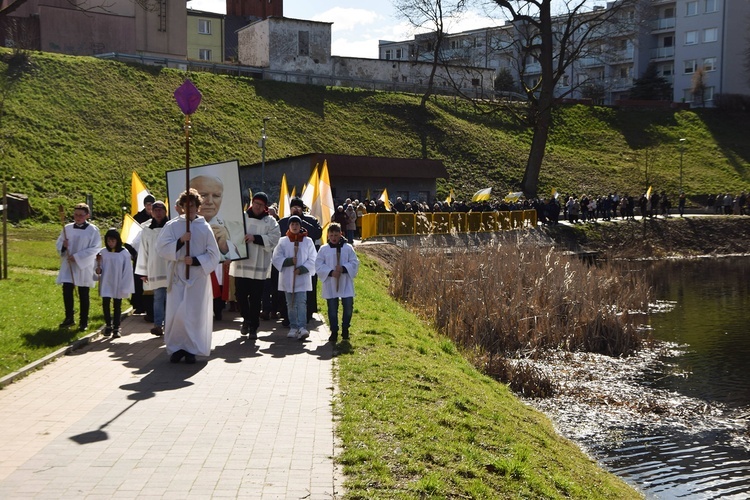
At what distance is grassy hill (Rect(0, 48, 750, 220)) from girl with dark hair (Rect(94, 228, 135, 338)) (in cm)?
2493

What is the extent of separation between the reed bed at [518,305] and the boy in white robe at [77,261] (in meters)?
6.96

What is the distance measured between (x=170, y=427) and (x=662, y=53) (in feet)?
308

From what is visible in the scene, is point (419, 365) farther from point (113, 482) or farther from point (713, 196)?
point (713, 196)

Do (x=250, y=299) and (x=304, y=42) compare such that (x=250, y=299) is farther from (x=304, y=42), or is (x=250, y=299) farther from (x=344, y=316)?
(x=304, y=42)

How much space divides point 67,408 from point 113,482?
2.67 meters

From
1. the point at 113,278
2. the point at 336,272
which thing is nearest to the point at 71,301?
the point at 113,278

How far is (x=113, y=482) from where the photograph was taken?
684cm

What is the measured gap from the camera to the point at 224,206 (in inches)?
559

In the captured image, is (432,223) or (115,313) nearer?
(115,313)

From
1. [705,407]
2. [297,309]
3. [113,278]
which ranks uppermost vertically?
[113,278]

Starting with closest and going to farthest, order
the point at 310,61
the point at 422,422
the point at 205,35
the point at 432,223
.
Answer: the point at 422,422 < the point at 432,223 < the point at 310,61 < the point at 205,35

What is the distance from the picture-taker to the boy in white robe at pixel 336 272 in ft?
45.0

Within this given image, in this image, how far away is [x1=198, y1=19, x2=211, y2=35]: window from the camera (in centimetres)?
7950

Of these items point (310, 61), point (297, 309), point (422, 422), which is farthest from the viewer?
point (310, 61)
